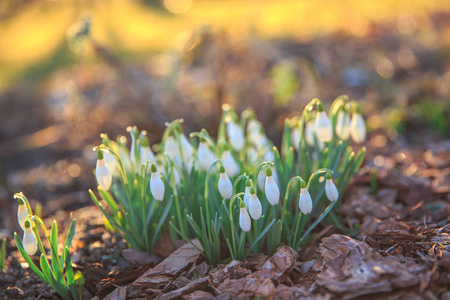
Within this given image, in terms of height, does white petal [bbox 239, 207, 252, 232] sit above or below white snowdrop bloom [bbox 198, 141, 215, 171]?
below

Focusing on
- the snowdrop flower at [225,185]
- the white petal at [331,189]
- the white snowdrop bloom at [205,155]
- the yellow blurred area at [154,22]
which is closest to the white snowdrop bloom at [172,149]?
the white snowdrop bloom at [205,155]

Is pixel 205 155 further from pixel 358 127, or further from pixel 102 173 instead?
pixel 358 127

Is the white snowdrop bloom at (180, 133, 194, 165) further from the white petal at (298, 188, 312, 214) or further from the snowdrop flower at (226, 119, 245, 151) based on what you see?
the white petal at (298, 188, 312, 214)

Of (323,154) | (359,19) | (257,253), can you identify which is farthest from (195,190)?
(359,19)

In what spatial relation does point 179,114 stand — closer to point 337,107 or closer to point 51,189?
point 51,189

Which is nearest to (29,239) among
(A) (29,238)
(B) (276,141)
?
(A) (29,238)

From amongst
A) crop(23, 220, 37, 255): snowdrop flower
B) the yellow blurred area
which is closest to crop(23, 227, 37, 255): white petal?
crop(23, 220, 37, 255): snowdrop flower
